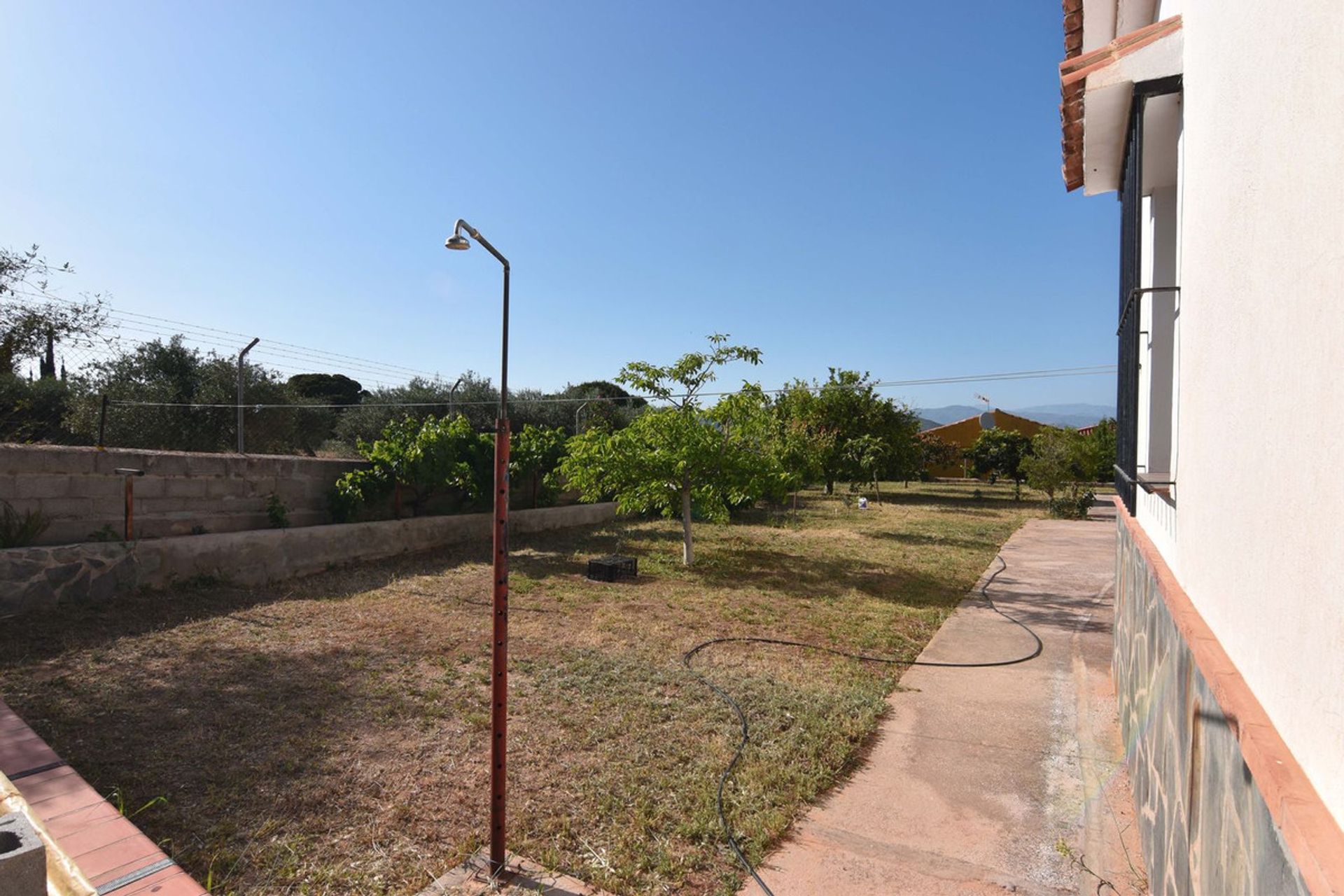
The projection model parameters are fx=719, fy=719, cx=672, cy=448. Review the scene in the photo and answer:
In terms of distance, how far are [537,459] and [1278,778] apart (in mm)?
11234

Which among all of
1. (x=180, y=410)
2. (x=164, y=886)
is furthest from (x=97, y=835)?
(x=180, y=410)

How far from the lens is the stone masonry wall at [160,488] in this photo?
249 inches

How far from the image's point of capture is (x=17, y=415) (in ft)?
36.3

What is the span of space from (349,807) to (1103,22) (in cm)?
591

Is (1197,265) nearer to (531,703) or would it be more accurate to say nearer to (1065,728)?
(1065,728)

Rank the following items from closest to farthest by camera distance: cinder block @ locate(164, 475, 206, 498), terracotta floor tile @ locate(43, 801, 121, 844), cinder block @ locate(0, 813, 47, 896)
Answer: cinder block @ locate(0, 813, 47, 896) → terracotta floor tile @ locate(43, 801, 121, 844) → cinder block @ locate(164, 475, 206, 498)

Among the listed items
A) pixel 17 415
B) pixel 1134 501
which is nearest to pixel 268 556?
pixel 17 415

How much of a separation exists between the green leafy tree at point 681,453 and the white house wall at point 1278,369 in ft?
23.5

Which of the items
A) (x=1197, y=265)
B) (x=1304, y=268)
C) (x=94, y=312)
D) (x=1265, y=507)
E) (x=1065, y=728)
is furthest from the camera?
(x=94, y=312)

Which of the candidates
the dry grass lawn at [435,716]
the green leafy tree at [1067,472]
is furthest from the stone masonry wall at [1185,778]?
the green leafy tree at [1067,472]

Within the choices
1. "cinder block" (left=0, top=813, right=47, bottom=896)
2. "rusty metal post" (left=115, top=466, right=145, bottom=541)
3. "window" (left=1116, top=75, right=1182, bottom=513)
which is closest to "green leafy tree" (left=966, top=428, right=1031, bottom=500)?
"window" (left=1116, top=75, right=1182, bottom=513)

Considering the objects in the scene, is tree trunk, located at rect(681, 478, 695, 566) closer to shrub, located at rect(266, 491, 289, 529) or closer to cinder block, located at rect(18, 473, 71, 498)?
shrub, located at rect(266, 491, 289, 529)

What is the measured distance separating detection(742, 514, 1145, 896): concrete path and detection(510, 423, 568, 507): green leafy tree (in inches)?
287

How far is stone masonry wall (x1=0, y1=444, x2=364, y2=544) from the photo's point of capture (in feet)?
20.8
